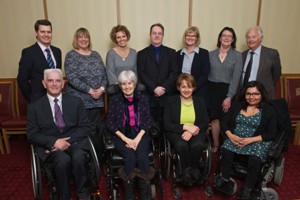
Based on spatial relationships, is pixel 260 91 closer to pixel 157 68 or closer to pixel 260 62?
pixel 260 62

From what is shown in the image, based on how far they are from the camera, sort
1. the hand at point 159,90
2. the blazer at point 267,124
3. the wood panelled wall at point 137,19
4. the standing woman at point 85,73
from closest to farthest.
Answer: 1. the blazer at point 267,124
2. the standing woman at point 85,73
3. the hand at point 159,90
4. the wood panelled wall at point 137,19

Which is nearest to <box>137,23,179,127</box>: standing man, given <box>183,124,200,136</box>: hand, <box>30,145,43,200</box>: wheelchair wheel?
<box>183,124,200,136</box>: hand

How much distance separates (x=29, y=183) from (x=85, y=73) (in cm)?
135

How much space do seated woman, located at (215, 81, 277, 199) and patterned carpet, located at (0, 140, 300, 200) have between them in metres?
0.30

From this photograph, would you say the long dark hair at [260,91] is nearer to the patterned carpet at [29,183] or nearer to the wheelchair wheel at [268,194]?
the wheelchair wheel at [268,194]

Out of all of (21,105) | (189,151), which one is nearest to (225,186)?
(189,151)

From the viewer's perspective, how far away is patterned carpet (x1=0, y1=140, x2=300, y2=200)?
238cm

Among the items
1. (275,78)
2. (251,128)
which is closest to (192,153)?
(251,128)

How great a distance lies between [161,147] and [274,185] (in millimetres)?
1250

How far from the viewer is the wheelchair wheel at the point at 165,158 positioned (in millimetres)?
2306

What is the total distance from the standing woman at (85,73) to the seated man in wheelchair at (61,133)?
14.6 inches

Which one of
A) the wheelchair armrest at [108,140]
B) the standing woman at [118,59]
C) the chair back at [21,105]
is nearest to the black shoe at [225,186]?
the wheelchair armrest at [108,140]

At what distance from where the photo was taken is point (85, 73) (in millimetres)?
2625

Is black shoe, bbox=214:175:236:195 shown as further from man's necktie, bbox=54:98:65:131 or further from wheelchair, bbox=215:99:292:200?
man's necktie, bbox=54:98:65:131
